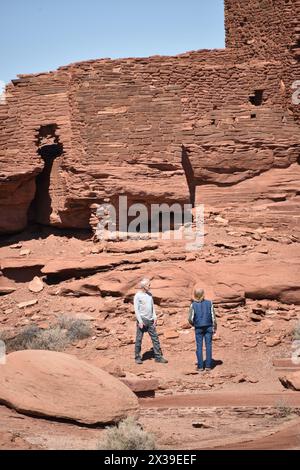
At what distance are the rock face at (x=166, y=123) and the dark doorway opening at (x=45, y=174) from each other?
79 mm

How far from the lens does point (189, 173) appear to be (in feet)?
62.4

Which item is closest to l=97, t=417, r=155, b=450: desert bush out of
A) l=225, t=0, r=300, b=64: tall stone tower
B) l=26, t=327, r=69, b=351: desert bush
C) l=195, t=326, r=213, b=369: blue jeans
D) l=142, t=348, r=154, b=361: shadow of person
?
l=195, t=326, r=213, b=369: blue jeans

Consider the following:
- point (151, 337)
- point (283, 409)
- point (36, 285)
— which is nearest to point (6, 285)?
point (36, 285)

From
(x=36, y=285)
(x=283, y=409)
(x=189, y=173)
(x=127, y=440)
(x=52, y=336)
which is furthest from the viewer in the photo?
(x=189, y=173)

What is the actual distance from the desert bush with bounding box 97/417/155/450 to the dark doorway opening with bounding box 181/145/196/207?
10.2 metres

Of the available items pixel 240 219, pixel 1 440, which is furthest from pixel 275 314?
pixel 1 440

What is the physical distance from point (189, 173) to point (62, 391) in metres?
9.43

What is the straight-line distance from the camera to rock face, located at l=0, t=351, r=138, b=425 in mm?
10188

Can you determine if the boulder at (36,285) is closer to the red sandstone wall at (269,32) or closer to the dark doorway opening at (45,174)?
the dark doorway opening at (45,174)

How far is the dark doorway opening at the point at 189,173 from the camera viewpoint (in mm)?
18859

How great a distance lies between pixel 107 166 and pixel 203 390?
274 inches

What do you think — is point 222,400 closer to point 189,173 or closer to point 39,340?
point 39,340

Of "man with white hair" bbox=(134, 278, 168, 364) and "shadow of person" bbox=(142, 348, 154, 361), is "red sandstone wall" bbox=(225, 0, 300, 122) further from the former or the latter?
"shadow of person" bbox=(142, 348, 154, 361)

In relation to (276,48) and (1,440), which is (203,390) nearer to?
(1,440)
